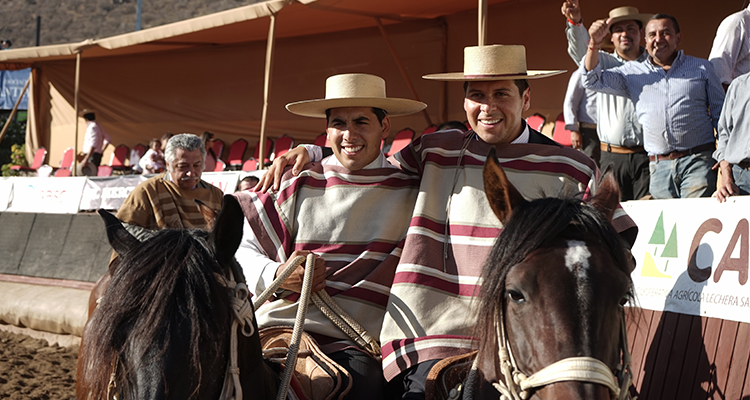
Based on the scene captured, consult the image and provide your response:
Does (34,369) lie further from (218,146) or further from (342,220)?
(218,146)

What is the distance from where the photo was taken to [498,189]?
7.48ft

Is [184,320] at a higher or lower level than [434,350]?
higher

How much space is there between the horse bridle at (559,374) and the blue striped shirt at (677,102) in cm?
382

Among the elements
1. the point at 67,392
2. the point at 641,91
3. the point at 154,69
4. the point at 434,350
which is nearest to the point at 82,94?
the point at 154,69

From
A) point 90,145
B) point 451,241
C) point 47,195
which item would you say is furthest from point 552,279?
point 90,145

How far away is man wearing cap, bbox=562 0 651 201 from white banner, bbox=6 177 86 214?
29.4ft

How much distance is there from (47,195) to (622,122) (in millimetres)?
10280

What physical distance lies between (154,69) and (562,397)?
18.3 m

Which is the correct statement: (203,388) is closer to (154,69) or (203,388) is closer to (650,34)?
(650,34)

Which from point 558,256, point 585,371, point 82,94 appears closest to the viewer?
point 585,371

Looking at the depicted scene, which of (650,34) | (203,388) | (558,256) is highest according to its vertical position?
(650,34)

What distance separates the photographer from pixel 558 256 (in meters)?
2.02

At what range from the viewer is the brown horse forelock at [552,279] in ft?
6.18

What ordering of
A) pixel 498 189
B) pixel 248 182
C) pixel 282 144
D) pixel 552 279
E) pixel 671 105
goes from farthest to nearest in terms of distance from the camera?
pixel 282 144 → pixel 248 182 → pixel 671 105 → pixel 498 189 → pixel 552 279
